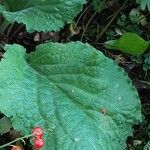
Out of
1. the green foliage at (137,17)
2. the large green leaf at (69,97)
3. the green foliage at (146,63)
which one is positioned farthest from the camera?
the green foliage at (137,17)

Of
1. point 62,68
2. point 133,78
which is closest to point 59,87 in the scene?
point 62,68

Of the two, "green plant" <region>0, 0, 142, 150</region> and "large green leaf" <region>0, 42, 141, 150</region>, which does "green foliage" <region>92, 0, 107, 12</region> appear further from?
"large green leaf" <region>0, 42, 141, 150</region>

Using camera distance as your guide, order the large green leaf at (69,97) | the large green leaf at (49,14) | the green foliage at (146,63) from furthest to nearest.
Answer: the green foliage at (146,63) → the large green leaf at (49,14) → the large green leaf at (69,97)

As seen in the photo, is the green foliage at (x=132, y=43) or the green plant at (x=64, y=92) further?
the green foliage at (x=132, y=43)

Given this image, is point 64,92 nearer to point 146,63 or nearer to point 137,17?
point 146,63

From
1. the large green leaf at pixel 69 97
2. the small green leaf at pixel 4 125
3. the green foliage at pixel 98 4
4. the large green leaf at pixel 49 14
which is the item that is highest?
the large green leaf at pixel 49 14

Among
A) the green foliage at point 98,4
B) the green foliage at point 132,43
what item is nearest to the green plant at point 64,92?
the green foliage at point 132,43

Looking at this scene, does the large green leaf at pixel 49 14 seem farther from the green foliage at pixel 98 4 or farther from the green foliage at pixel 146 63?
the green foliage at pixel 146 63

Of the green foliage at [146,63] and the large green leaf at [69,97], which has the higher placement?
the large green leaf at [69,97]
